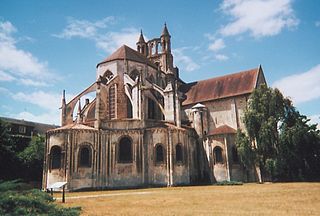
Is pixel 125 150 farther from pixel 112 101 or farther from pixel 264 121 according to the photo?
pixel 264 121

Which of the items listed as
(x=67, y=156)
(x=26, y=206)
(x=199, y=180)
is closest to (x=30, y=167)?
(x=67, y=156)

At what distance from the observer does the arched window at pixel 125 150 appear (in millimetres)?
30078

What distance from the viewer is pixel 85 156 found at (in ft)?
95.9

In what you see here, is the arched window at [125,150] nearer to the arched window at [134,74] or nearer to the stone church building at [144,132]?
the stone church building at [144,132]

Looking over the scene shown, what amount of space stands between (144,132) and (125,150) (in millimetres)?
2794

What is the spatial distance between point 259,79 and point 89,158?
2475 cm

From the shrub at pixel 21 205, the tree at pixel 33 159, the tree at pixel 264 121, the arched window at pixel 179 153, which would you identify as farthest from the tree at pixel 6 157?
the shrub at pixel 21 205

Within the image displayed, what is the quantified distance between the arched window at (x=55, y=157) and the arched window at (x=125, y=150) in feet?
20.1

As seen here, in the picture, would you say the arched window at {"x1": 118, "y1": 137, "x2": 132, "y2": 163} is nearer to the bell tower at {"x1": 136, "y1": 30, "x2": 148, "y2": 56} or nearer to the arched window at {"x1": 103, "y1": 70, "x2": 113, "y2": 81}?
the arched window at {"x1": 103, "y1": 70, "x2": 113, "y2": 81}

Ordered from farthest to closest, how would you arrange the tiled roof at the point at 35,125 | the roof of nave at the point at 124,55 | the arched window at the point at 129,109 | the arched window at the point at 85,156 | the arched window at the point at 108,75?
the tiled roof at the point at 35,125 < the roof of nave at the point at 124,55 < the arched window at the point at 108,75 < the arched window at the point at 129,109 < the arched window at the point at 85,156

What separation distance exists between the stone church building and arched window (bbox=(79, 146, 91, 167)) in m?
0.10

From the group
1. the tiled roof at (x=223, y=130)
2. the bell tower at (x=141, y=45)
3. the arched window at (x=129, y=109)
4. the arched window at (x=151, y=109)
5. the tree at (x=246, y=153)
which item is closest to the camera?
the tree at (x=246, y=153)

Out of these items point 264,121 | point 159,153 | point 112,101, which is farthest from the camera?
point 112,101

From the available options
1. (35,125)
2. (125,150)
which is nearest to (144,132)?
(125,150)
